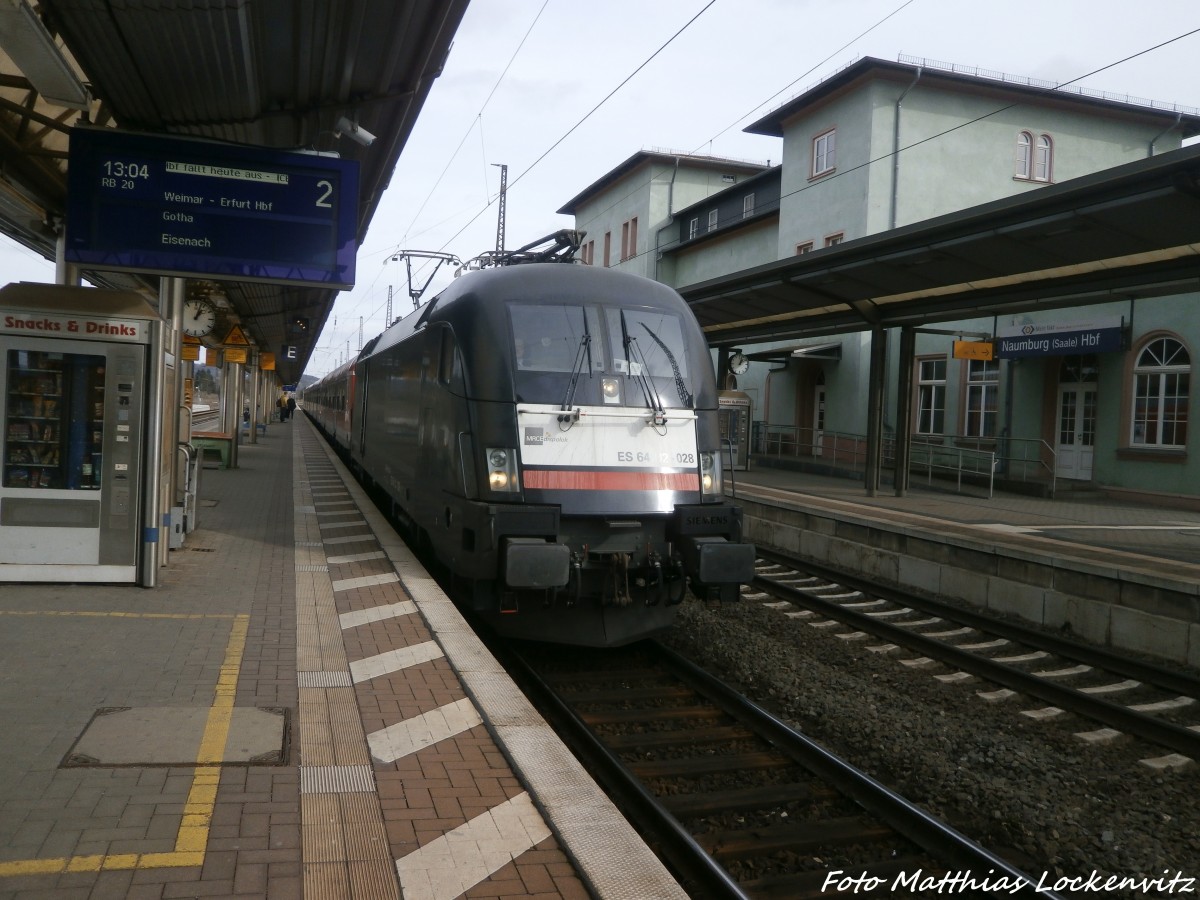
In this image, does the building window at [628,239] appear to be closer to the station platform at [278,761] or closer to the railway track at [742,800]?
the station platform at [278,761]

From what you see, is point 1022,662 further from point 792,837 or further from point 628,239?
point 628,239

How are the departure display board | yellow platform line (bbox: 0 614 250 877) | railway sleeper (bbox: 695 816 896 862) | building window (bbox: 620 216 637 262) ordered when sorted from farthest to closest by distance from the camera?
building window (bbox: 620 216 637 262) → the departure display board → railway sleeper (bbox: 695 816 896 862) → yellow platform line (bbox: 0 614 250 877)

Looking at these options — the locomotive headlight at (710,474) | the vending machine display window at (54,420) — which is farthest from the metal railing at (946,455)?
the vending machine display window at (54,420)

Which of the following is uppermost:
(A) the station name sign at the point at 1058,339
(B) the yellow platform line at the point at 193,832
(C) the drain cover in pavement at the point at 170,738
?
(A) the station name sign at the point at 1058,339

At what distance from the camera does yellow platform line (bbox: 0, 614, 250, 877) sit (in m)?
3.38

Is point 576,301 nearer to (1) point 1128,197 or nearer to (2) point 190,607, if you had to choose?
(2) point 190,607

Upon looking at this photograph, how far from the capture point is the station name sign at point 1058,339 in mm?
20406

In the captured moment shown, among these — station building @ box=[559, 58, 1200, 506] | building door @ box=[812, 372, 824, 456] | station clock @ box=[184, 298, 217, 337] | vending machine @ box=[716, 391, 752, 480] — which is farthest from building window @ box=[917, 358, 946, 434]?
station clock @ box=[184, 298, 217, 337]

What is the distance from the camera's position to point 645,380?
25.9ft

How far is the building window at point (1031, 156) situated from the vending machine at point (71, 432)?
88.2 feet

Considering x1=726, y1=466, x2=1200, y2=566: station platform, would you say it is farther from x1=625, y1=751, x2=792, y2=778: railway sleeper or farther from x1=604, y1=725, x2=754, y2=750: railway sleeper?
x1=625, y1=751, x2=792, y2=778: railway sleeper

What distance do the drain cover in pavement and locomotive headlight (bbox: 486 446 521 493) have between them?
2.56 m

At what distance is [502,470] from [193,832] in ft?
12.8

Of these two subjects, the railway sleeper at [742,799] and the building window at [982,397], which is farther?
the building window at [982,397]
